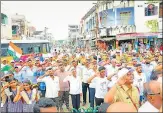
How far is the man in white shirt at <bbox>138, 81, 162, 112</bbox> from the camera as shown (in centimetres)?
358

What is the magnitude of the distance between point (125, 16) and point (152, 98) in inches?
1344

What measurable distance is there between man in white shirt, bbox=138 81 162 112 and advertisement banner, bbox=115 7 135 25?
3027 cm

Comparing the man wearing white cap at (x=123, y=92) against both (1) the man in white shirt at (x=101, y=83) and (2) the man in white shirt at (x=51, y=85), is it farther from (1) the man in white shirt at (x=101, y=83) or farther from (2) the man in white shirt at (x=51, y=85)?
(2) the man in white shirt at (x=51, y=85)

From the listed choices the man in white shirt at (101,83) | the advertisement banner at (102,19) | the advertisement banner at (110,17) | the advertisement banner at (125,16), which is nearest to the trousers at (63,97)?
the man in white shirt at (101,83)

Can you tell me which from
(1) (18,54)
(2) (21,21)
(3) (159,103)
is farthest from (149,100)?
(2) (21,21)

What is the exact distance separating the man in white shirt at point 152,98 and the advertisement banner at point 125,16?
30.3 meters

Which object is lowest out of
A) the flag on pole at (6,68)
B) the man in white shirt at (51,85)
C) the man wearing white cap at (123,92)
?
the man in white shirt at (51,85)

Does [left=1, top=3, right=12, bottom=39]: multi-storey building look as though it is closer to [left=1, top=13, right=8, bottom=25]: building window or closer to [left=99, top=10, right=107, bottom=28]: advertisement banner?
[left=1, top=13, right=8, bottom=25]: building window

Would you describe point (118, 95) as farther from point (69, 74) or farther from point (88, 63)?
point (88, 63)

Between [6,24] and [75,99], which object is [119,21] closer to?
[6,24]

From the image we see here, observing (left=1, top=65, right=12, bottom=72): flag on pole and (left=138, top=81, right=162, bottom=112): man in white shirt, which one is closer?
(left=138, top=81, right=162, bottom=112): man in white shirt

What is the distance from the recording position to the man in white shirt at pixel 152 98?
358cm

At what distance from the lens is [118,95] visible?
197 inches

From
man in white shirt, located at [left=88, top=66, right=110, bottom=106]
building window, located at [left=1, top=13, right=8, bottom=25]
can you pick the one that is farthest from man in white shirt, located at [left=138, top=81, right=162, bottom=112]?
building window, located at [left=1, top=13, right=8, bottom=25]
